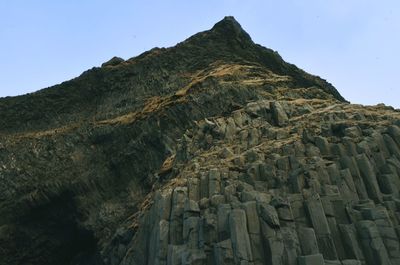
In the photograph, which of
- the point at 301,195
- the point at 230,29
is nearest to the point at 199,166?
the point at 301,195

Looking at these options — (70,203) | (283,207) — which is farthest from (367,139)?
(70,203)

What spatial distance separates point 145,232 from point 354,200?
364 inches

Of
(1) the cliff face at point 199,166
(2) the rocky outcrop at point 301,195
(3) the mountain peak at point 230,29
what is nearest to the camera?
(2) the rocky outcrop at point 301,195

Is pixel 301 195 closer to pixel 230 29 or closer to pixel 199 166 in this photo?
pixel 199 166

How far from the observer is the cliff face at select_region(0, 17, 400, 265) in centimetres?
1880

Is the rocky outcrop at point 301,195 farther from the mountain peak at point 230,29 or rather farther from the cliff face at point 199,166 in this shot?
the mountain peak at point 230,29

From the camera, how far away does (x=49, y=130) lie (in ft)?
147

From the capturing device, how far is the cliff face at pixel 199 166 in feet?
61.7

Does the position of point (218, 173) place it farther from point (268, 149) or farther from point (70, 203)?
point (70, 203)

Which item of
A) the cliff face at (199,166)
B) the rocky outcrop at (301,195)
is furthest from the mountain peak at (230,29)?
the rocky outcrop at (301,195)

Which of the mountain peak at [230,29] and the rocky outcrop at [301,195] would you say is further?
the mountain peak at [230,29]

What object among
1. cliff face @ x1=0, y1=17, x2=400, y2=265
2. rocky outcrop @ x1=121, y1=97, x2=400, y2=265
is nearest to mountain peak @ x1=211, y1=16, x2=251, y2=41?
cliff face @ x1=0, y1=17, x2=400, y2=265

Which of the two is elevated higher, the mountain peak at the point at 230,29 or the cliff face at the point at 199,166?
→ the mountain peak at the point at 230,29

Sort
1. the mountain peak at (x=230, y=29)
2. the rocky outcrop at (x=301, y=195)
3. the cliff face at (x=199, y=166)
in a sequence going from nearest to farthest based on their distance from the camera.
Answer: the rocky outcrop at (x=301, y=195)
the cliff face at (x=199, y=166)
the mountain peak at (x=230, y=29)
